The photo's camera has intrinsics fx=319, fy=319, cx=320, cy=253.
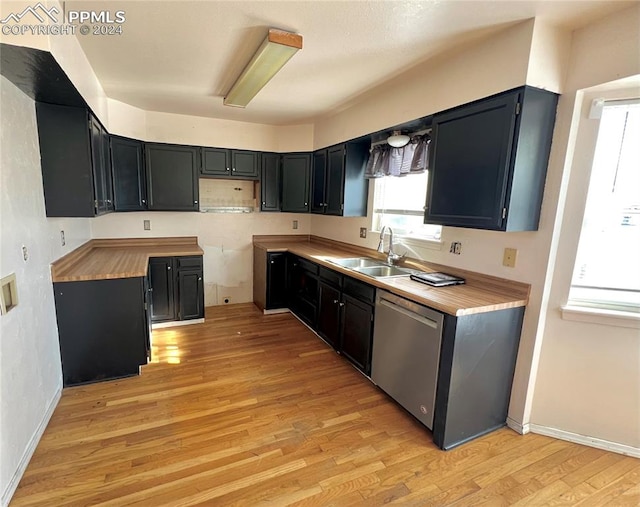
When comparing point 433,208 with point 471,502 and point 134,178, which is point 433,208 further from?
point 134,178

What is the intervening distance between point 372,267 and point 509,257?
1259mm

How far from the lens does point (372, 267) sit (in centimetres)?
315

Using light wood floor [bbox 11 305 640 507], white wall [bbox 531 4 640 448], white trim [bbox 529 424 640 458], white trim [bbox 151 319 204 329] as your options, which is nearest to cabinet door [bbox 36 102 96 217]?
light wood floor [bbox 11 305 640 507]

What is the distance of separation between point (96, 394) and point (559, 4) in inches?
152

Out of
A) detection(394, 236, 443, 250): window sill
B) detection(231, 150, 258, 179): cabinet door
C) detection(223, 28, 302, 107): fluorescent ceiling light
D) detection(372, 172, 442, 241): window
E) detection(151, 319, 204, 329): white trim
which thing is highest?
detection(223, 28, 302, 107): fluorescent ceiling light

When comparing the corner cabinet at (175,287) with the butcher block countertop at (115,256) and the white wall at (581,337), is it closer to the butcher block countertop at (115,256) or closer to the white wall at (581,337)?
the butcher block countertop at (115,256)

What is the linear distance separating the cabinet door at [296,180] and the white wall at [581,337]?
9.66ft

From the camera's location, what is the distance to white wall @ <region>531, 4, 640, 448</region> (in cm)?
180

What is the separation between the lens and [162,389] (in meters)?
2.54

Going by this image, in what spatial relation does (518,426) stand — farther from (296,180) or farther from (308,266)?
(296,180)

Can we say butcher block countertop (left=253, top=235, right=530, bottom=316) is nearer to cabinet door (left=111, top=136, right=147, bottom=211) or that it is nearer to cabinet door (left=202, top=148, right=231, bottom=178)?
cabinet door (left=202, top=148, right=231, bottom=178)

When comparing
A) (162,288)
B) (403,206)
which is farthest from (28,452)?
(403,206)

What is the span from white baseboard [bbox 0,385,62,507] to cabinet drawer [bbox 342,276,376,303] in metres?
2.31

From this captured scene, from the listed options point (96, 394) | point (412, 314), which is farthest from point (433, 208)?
point (96, 394)
